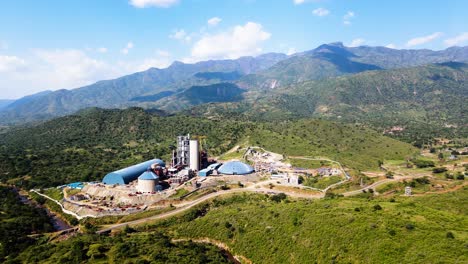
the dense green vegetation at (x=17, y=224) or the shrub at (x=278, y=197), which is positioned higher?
the shrub at (x=278, y=197)

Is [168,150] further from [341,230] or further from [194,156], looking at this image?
[341,230]

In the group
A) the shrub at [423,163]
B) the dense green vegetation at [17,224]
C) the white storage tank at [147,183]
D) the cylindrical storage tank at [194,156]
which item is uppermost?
the cylindrical storage tank at [194,156]

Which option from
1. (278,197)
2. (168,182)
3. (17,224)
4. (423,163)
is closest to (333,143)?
(423,163)

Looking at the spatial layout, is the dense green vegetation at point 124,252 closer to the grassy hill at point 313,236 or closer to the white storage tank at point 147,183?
the grassy hill at point 313,236

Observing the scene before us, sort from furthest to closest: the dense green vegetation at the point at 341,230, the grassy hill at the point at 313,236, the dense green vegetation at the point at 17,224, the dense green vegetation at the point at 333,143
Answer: the dense green vegetation at the point at 333,143
the dense green vegetation at the point at 17,224
the grassy hill at the point at 313,236
the dense green vegetation at the point at 341,230

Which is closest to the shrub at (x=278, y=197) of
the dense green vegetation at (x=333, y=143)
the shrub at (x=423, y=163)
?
the dense green vegetation at (x=333, y=143)

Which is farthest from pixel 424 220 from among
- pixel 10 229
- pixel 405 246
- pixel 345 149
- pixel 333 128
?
pixel 333 128
